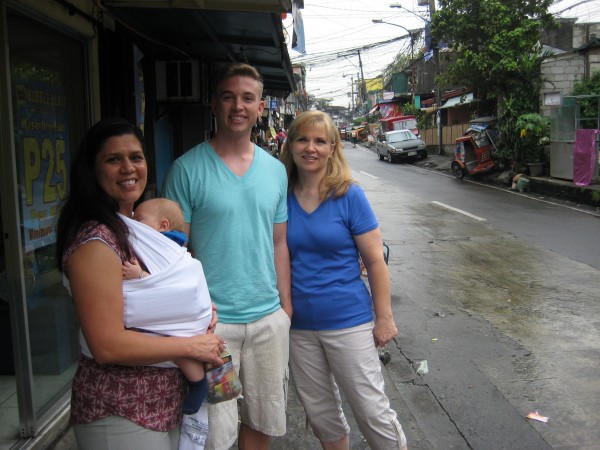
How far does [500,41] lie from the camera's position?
62.1ft

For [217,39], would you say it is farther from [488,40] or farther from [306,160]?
[488,40]

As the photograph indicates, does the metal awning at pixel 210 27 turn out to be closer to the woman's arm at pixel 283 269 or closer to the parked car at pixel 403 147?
the woman's arm at pixel 283 269

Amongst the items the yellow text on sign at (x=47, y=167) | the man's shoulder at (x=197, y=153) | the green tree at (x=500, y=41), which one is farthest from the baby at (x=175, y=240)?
the green tree at (x=500, y=41)

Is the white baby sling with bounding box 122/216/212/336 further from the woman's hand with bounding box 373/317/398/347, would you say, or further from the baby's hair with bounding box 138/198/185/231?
the woman's hand with bounding box 373/317/398/347

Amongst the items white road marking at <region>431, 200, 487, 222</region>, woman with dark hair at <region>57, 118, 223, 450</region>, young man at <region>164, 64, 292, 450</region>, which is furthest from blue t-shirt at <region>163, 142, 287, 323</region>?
white road marking at <region>431, 200, 487, 222</region>

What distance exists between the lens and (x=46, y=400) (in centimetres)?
340

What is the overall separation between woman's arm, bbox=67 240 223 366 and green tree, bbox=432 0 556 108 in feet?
63.8

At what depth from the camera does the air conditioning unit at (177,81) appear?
20.0ft

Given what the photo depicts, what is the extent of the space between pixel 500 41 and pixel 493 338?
16.3 meters

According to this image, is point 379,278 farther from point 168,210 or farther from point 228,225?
point 168,210

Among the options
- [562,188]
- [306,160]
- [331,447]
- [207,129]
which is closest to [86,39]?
[306,160]

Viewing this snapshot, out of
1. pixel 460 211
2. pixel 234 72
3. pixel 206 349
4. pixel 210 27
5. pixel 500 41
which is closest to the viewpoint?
pixel 206 349

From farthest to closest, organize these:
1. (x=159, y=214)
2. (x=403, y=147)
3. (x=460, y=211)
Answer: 1. (x=403, y=147)
2. (x=460, y=211)
3. (x=159, y=214)


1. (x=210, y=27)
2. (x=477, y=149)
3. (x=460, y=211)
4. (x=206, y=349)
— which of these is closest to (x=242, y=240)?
(x=206, y=349)
